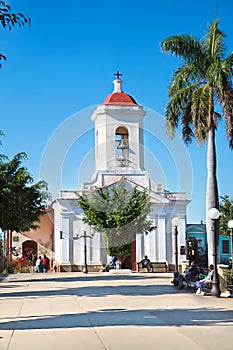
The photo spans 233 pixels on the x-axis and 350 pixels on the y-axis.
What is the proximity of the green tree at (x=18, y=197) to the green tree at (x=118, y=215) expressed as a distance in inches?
209

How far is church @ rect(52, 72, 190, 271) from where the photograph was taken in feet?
141

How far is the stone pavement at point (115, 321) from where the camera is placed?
31.2ft

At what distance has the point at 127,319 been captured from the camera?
12.3m

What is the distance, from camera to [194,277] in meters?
21.6

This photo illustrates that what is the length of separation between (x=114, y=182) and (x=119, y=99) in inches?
266

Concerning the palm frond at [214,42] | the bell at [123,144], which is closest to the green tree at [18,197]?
the palm frond at [214,42]

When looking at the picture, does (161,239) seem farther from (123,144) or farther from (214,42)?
(214,42)

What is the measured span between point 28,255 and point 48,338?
36.9 m

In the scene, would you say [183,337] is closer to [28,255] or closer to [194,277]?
[194,277]

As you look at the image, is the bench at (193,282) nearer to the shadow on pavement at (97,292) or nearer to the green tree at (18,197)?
the shadow on pavement at (97,292)

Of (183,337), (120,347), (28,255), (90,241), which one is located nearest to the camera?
(120,347)

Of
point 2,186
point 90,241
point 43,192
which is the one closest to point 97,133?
point 90,241

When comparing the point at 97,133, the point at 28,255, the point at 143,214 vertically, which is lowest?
the point at 28,255

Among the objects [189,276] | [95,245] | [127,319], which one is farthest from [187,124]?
[95,245]
